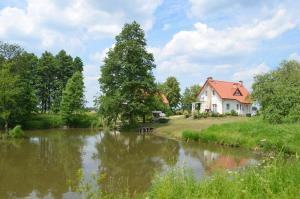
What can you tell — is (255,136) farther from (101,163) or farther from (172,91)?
(172,91)

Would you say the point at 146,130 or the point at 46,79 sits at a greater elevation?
the point at 46,79

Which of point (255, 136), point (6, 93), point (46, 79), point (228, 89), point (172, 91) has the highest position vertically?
point (46, 79)

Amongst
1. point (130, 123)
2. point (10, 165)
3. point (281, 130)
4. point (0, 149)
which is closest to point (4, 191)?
point (10, 165)

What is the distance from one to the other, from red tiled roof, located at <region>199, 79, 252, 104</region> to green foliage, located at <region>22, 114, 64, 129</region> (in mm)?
24692

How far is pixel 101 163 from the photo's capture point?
789 inches

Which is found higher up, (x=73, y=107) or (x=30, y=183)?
(x=73, y=107)

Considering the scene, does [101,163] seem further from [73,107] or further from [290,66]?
[290,66]

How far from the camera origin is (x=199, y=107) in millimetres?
61969

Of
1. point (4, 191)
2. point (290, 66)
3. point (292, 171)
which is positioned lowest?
point (4, 191)

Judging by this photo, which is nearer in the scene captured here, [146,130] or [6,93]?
[6,93]

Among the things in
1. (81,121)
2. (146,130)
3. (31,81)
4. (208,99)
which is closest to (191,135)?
(146,130)

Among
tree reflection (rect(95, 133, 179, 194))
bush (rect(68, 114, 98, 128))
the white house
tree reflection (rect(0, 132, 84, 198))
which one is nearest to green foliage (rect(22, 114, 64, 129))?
bush (rect(68, 114, 98, 128))

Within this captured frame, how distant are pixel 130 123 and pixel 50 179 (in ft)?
95.0

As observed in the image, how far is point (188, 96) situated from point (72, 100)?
29864 mm
